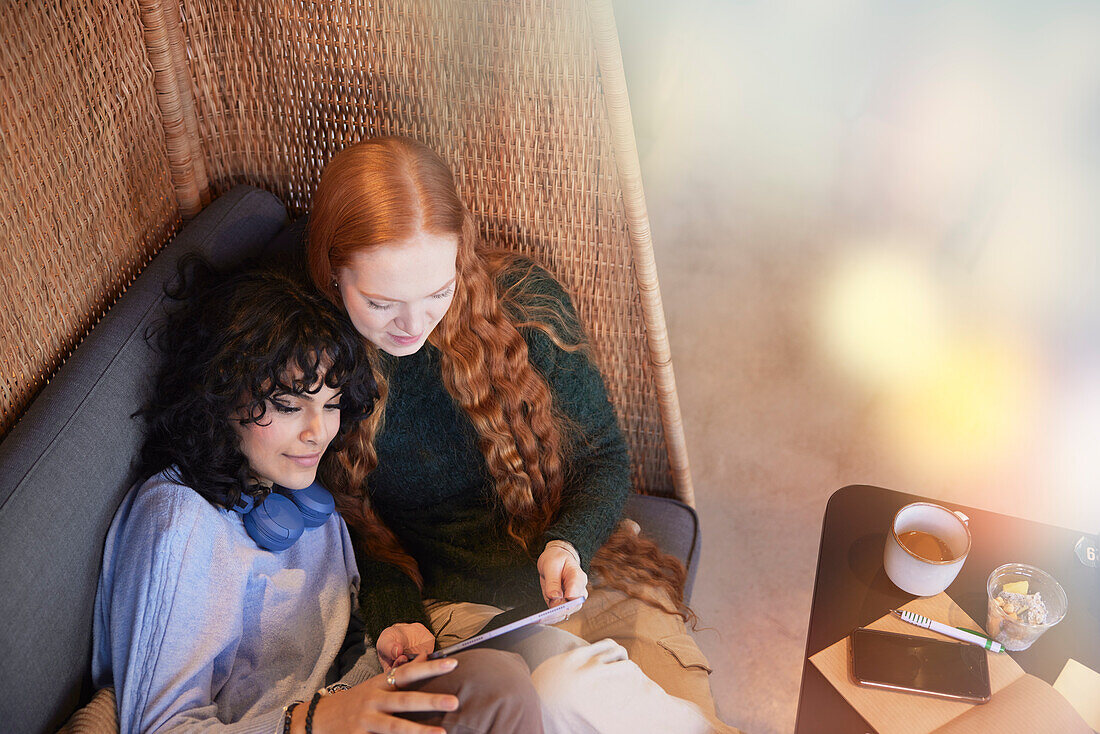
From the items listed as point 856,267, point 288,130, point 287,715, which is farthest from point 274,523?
point 856,267

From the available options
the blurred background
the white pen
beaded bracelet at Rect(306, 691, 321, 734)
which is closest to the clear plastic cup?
the white pen

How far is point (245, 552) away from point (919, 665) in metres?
0.84

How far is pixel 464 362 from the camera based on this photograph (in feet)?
3.96

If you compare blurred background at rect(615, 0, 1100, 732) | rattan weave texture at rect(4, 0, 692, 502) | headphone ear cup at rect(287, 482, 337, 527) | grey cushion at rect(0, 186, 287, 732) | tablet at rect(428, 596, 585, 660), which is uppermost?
rattan weave texture at rect(4, 0, 692, 502)

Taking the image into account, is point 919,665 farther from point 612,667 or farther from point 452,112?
point 452,112

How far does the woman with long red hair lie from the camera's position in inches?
42.5

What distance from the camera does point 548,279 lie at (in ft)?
4.30

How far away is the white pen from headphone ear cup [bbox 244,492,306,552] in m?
0.78

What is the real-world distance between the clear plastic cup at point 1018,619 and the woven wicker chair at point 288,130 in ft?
1.87

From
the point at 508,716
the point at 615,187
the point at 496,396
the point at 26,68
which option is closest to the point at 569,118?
the point at 615,187

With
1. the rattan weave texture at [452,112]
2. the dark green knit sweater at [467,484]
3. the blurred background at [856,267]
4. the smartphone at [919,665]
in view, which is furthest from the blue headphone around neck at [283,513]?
the blurred background at [856,267]

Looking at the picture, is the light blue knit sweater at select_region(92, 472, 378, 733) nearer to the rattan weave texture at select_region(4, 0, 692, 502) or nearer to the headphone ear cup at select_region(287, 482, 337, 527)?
the headphone ear cup at select_region(287, 482, 337, 527)

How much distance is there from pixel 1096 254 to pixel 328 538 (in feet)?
6.54

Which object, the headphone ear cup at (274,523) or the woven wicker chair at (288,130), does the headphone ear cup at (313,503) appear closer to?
the headphone ear cup at (274,523)
